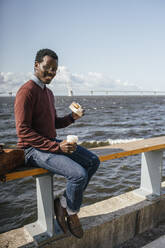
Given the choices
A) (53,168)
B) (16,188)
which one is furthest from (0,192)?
(53,168)

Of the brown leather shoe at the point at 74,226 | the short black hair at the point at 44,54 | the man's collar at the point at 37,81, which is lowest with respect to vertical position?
the brown leather shoe at the point at 74,226

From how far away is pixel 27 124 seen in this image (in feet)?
7.08

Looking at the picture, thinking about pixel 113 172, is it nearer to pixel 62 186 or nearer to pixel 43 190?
pixel 62 186

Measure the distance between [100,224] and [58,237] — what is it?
466 millimetres

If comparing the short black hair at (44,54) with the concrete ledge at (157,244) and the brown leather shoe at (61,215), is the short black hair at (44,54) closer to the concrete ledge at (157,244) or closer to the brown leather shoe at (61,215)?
the brown leather shoe at (61,215)

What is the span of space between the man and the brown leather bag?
141mm

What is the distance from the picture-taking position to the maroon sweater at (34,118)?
2146 millimetres

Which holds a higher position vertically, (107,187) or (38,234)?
(38,234)

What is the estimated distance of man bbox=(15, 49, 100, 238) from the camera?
85.3 inches

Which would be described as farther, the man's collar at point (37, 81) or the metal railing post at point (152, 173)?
the metal railing post at point (152, 173)

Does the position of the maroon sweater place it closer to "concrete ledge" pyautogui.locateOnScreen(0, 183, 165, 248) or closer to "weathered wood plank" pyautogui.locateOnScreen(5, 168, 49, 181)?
"weathered wood plank" pyautogui.locateOnScreen(5, 168, 49, 181)

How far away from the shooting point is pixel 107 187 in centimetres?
623

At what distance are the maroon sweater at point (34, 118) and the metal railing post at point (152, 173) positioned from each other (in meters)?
1.44

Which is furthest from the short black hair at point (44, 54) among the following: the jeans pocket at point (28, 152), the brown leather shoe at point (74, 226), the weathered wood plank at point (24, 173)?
the brown leather shoe at point (74, 226)
